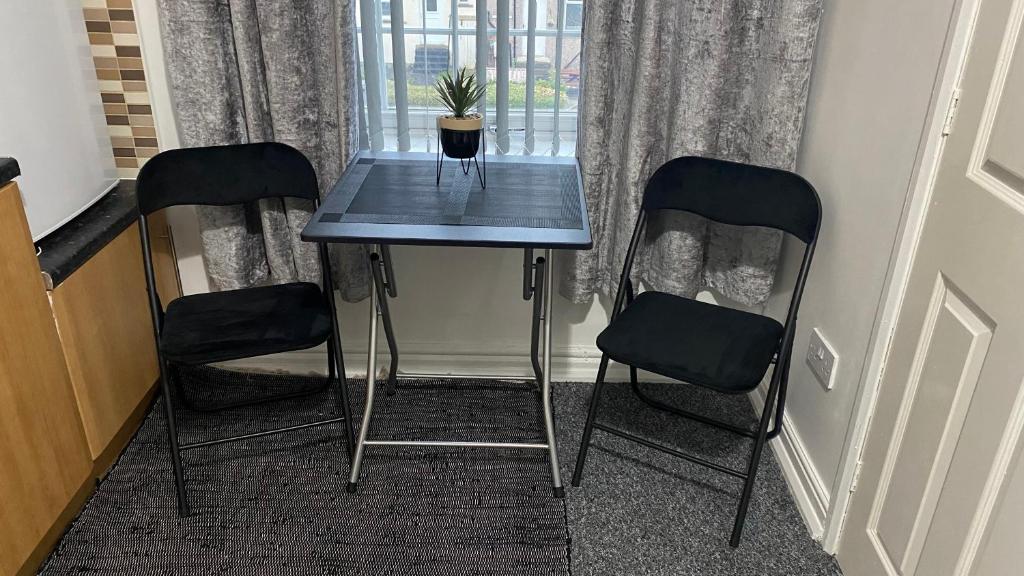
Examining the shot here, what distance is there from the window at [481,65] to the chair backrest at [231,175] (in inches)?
11.0

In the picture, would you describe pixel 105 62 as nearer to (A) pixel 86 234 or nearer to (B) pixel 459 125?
(A) pixel 86 234

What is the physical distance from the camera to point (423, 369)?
253cm

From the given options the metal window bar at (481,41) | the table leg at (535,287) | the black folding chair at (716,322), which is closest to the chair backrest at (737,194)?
the black folding chair at (716,322)

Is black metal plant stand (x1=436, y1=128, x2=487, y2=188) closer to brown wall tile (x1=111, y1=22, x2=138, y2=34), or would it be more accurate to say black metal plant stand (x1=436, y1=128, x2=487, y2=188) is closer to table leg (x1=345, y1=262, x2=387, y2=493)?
table leg (x1=345, y1=262, x2=387, y2=493)

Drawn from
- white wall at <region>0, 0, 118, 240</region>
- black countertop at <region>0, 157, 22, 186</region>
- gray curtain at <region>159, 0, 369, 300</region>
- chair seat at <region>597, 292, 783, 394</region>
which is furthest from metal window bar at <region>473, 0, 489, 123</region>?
black countertop at <region>0, 157, 22, 186</region>

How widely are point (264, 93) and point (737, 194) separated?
4.11 ft

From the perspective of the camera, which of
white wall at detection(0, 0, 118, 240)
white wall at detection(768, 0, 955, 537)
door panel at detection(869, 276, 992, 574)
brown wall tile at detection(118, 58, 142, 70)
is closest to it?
door panel at detection(869, 276, 992, 574)

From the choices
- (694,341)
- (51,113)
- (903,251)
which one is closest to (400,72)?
(51,113)

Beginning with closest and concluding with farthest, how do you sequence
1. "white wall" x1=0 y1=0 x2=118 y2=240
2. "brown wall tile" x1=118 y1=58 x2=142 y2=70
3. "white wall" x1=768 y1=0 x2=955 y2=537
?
"white wall" x1=768 y1=0 x2=955 y2=537
"white wall" x1=0 y1=0 x2=118 y2=240
"brown wall tile" x1=118 y1=58 x2=142 y2=70

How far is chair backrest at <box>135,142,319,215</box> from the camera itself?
1.97 metres

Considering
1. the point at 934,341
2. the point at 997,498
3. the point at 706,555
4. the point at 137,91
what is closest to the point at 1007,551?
the point at 997,498

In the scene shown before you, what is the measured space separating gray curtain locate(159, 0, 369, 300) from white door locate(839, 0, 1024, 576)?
1422 millimetres

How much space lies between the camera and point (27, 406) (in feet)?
5.43

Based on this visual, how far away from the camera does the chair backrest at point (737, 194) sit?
1.86m
